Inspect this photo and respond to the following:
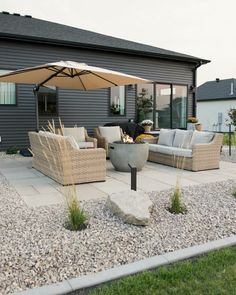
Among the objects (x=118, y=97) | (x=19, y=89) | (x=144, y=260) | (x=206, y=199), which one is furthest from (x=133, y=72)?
(x=144, y=260)

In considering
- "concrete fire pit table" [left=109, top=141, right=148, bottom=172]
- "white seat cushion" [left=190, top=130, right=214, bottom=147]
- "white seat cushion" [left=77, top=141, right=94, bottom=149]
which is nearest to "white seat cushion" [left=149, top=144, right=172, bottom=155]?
"white seat cushion" [left=190, top=130, right=214, bottom=147]

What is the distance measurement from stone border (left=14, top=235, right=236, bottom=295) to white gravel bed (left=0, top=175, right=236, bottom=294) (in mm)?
87

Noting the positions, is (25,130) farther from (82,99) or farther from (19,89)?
(82,99)

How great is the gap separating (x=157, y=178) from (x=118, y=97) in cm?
575

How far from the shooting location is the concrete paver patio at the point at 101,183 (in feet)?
14.6

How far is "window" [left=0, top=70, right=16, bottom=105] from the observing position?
8.84 metres

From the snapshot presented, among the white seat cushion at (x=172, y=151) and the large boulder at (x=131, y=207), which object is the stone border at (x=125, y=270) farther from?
the white seat cushion at (x=172, y=151)

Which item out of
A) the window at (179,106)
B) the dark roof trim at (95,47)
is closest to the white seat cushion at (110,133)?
the dark roof trim at (95,47)

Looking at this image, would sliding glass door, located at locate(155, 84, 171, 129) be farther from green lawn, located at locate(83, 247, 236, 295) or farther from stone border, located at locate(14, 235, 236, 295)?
green lawn, located at locate(83, 247, 236, 295)

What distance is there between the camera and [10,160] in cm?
761

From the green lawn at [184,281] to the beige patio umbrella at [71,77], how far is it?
4118mm

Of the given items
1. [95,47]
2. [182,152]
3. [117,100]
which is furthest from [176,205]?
[117,100]

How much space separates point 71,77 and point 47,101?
8.30 ft

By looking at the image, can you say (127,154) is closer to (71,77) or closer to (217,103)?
(71,77)
